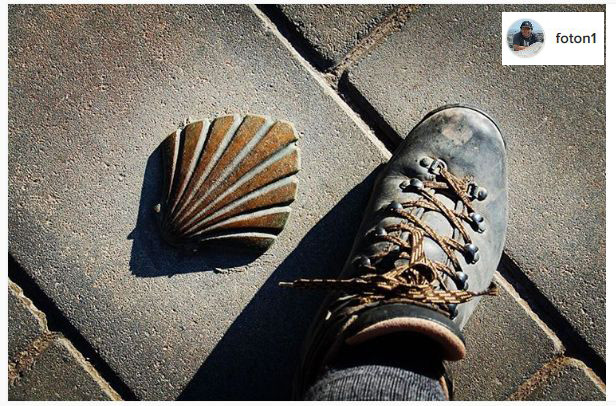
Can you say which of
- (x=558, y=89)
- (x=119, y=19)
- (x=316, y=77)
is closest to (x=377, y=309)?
(x=316, y=77)

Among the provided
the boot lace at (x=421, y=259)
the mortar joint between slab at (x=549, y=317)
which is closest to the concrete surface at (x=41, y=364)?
the boot lace at (x=421, y=259)

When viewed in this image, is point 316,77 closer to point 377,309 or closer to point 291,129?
point 291,129

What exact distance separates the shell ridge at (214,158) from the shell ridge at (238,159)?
18 mm

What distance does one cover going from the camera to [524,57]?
6.17ft

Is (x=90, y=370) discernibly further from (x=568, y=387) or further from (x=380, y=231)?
(x=568, y=387)

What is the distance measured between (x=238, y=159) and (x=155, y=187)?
26 centimetres

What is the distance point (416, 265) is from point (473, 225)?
26cm

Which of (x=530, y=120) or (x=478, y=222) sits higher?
(x=530, y=120)

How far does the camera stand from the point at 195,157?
1811 mm

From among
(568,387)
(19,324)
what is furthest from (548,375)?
(19,324)

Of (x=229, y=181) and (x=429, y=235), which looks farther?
(x=229, y=181)

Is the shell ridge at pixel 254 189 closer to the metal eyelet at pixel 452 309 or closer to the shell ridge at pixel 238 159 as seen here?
the shell ridge at pixel 238 159

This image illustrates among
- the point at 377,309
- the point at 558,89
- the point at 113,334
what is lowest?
the point at 113,334

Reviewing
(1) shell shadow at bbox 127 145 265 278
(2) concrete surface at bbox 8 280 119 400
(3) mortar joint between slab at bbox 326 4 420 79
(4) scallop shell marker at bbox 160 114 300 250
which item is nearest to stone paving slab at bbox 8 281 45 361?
(2) concrete surface at bbox 8 280 119 400
